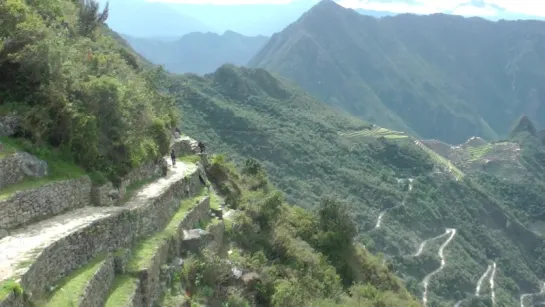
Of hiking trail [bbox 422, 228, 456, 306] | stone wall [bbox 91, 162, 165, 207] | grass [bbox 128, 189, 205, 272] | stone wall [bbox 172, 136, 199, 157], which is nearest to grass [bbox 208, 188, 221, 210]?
stone wall [bbox 91, 162, 165, 207]

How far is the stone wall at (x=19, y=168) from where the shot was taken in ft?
40.6

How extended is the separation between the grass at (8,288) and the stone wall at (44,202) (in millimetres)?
2742

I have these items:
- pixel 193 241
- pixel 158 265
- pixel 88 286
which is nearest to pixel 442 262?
pixel 193 241

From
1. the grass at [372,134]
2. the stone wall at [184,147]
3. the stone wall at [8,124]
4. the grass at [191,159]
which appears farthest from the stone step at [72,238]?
the grass at [372,134]

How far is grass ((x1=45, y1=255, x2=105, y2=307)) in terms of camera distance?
32.8 feet

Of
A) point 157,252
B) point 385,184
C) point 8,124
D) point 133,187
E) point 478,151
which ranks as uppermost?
point 8,124

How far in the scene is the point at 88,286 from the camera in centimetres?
1077

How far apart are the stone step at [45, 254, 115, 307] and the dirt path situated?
0.88m

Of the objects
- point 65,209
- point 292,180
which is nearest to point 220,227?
point 65,209

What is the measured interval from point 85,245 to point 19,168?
8.93 ft

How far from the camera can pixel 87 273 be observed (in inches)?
446

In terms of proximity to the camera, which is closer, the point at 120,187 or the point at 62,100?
the point at 62,100

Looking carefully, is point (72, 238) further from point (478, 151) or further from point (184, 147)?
point (478, 151)

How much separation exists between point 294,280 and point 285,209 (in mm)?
8553
